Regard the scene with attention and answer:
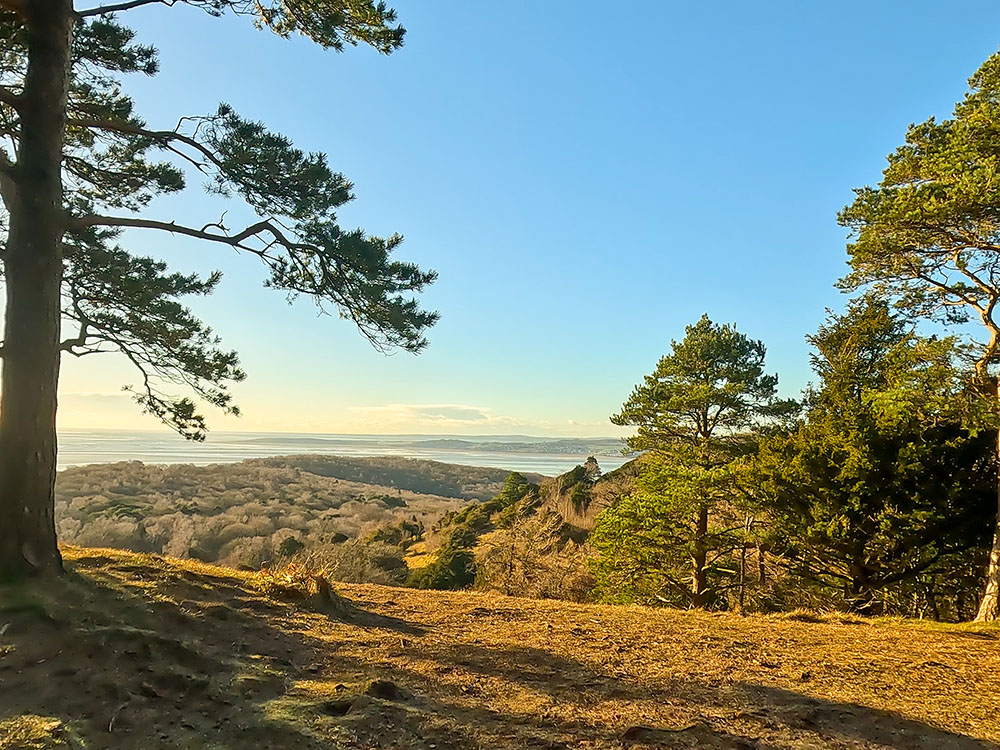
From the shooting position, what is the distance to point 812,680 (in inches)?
159

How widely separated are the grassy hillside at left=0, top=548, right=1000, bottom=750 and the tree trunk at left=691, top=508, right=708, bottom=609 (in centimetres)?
807

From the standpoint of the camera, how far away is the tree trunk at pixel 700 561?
1373cm

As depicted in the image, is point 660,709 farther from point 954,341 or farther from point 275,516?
point 275,516

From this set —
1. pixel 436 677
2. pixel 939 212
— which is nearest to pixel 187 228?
pixel 436 677

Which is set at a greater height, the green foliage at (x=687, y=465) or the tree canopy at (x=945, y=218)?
the tree canopy at (x=945, y=218)

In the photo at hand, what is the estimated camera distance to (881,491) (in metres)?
9.32

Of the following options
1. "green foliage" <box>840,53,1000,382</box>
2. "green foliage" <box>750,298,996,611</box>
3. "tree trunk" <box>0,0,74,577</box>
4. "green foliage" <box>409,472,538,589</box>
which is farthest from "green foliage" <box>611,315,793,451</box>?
"tree trunk" <box>0,0,74,577</box>

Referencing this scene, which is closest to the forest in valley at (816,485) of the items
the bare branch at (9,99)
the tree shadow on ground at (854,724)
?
the tree shadow on ground at (854,724)

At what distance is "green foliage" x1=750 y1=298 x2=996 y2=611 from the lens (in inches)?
349

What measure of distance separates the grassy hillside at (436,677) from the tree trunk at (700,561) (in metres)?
8.07

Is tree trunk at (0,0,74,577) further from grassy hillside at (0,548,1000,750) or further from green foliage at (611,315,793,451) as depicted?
green foliage at (611,315,793,451)

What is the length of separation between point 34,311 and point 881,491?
453 inches

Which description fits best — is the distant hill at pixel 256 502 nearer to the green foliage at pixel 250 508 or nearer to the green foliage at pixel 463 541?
the green foliage at pixel 250 508

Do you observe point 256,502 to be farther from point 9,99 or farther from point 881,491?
point 881,491
